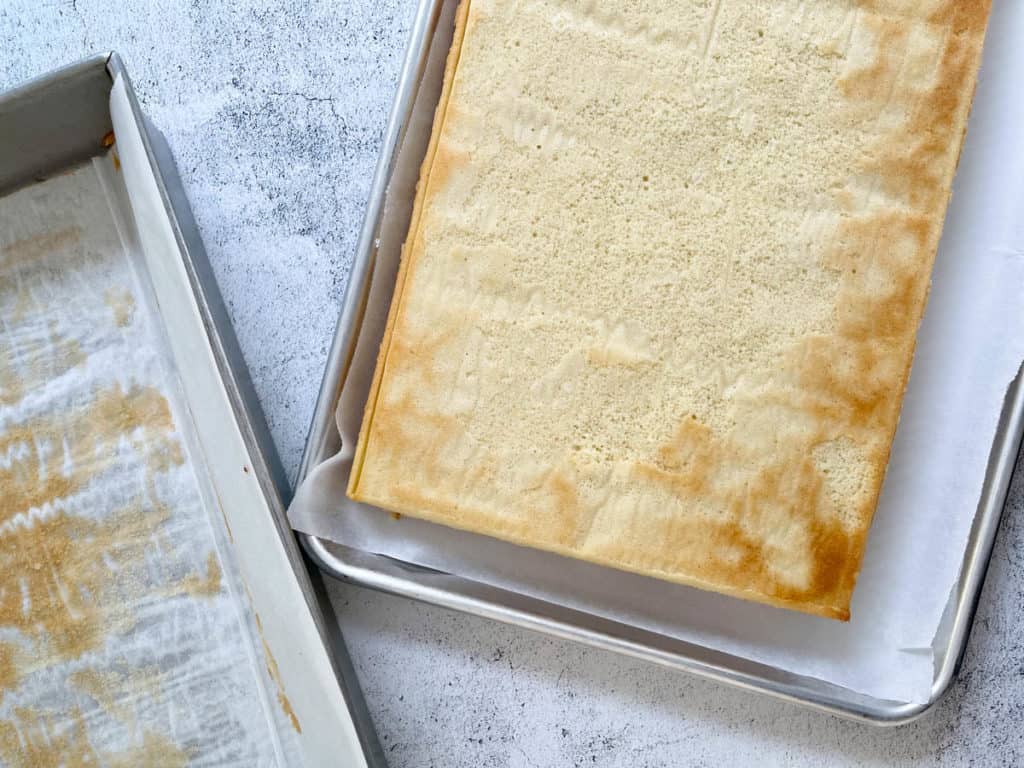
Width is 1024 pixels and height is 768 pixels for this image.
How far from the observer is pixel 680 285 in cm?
101

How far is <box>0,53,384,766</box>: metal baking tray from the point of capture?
1007mm

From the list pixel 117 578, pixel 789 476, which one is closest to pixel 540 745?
pixel 789 476

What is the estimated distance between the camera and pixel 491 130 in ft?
3.34

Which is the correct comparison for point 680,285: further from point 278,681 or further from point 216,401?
point 278,681

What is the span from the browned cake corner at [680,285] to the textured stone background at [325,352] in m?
0.20

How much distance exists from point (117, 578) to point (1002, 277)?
1.11 meters

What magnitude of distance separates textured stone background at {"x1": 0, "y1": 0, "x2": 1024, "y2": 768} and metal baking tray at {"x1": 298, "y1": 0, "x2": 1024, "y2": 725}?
2.7 inches

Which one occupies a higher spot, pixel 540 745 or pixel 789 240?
pixel 789 240

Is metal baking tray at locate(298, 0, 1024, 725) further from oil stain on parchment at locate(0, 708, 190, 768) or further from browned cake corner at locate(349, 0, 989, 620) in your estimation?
oil stain on parchment at locate(0, 708, 190, 768)

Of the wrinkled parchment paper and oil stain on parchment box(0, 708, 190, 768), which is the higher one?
the wrinkled parchment paper

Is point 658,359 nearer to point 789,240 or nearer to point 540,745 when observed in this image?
point 789,240

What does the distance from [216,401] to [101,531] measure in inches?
11.1

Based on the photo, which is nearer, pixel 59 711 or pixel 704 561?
pixel 704 561

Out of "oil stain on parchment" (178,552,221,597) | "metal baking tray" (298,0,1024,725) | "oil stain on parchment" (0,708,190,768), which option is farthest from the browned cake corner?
"oil stain on parchment" (0,708,190,768)
